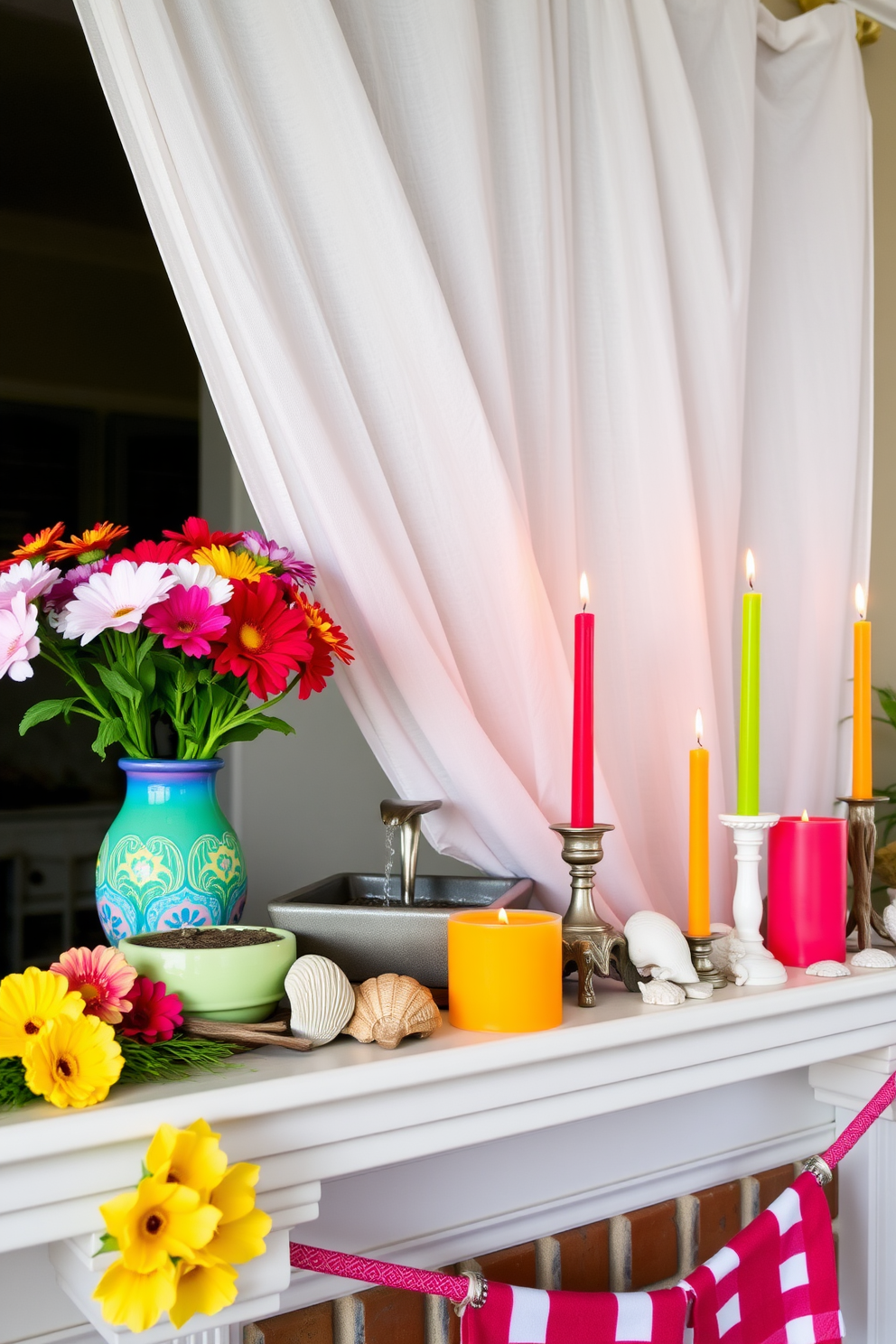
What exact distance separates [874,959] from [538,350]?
61 centimetres

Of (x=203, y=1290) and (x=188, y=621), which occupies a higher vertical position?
(x=188, y=621)

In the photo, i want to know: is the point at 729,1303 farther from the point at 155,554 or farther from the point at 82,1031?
the point at 155,554

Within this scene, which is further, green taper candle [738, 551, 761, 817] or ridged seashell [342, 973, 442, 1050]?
green taper candle [738, 551, 761, 817]

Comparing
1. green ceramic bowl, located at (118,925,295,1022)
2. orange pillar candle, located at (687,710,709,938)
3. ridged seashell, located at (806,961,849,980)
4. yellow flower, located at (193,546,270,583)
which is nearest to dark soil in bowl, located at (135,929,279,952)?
green ceramic bowl, located at (118,925,295,1022)

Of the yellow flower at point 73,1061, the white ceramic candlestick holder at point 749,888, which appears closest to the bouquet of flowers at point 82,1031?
the yellow flower at point 73,1061

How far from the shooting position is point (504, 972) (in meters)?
0.72

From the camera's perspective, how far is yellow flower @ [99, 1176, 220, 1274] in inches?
21.0

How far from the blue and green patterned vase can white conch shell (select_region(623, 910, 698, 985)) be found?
31 cm

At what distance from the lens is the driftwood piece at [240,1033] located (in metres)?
0.66

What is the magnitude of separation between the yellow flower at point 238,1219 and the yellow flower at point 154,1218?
2 cm

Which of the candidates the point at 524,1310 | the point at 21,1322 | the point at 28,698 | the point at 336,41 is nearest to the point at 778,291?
the point at 336,41

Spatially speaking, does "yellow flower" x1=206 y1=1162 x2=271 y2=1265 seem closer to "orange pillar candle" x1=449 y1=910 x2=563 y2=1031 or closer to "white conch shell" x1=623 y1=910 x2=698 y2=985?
"orange pillar candle" x1=449 y1=910 x2=563 y2=1031

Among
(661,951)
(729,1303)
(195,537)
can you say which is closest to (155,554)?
(195,537)

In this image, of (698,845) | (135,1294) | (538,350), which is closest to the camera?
(135,1294)
